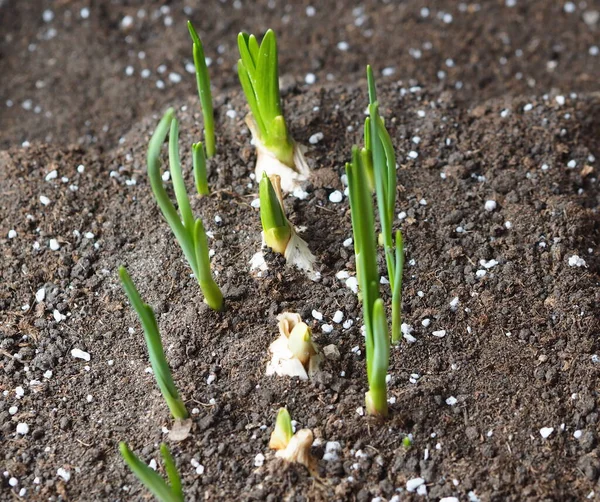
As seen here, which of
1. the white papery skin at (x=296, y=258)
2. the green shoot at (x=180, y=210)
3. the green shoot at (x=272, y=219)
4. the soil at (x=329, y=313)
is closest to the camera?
the green shoot at (x=180, y=210)

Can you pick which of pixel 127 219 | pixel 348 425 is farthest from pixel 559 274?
pixel 127 219

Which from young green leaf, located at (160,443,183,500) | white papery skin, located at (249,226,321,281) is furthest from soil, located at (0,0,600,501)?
young green leaf, located at (160,443,183,500)

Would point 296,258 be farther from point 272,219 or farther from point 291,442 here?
point 291,442

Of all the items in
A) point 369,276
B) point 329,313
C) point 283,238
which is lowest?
point 329,313

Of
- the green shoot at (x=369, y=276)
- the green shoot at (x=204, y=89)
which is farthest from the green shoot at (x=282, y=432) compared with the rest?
the green shoot at (x=204, y=89)

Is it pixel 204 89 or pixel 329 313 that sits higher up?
pixel 204 89

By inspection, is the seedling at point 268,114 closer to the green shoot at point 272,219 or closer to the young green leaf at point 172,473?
the green shoot at point 272,219

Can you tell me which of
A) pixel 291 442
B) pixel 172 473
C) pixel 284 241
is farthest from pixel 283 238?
pixel 172 473
